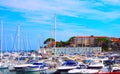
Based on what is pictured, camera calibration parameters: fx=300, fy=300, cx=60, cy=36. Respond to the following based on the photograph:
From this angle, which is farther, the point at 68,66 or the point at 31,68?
the point at 68,66

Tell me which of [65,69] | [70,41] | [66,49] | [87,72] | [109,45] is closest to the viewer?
[87,72]

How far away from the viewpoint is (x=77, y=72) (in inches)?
1342

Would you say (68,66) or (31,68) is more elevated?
(68,66)

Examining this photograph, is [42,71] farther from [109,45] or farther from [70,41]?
[70,41]

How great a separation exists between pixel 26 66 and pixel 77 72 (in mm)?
10671

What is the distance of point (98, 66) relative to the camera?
140ft

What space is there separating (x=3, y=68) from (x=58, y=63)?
28.0 feet

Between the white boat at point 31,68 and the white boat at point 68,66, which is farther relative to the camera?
the white boat at point 31,68

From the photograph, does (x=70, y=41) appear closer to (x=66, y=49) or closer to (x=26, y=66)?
(x=66, y=49)

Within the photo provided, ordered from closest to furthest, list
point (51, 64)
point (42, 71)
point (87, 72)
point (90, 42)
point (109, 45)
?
point (87, 72)
point (42, 71)
point (51, 64)
point (109, 45)
point (90, 42)

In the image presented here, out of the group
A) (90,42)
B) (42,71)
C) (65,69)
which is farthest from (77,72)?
(90,42)

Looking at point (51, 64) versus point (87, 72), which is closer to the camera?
point (87, 72)

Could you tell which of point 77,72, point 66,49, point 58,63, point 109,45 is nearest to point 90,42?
point 109,45

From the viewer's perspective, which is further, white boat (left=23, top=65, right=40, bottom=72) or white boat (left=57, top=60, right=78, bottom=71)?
white boat (left=23, top=65, right=40, bottom=72)
